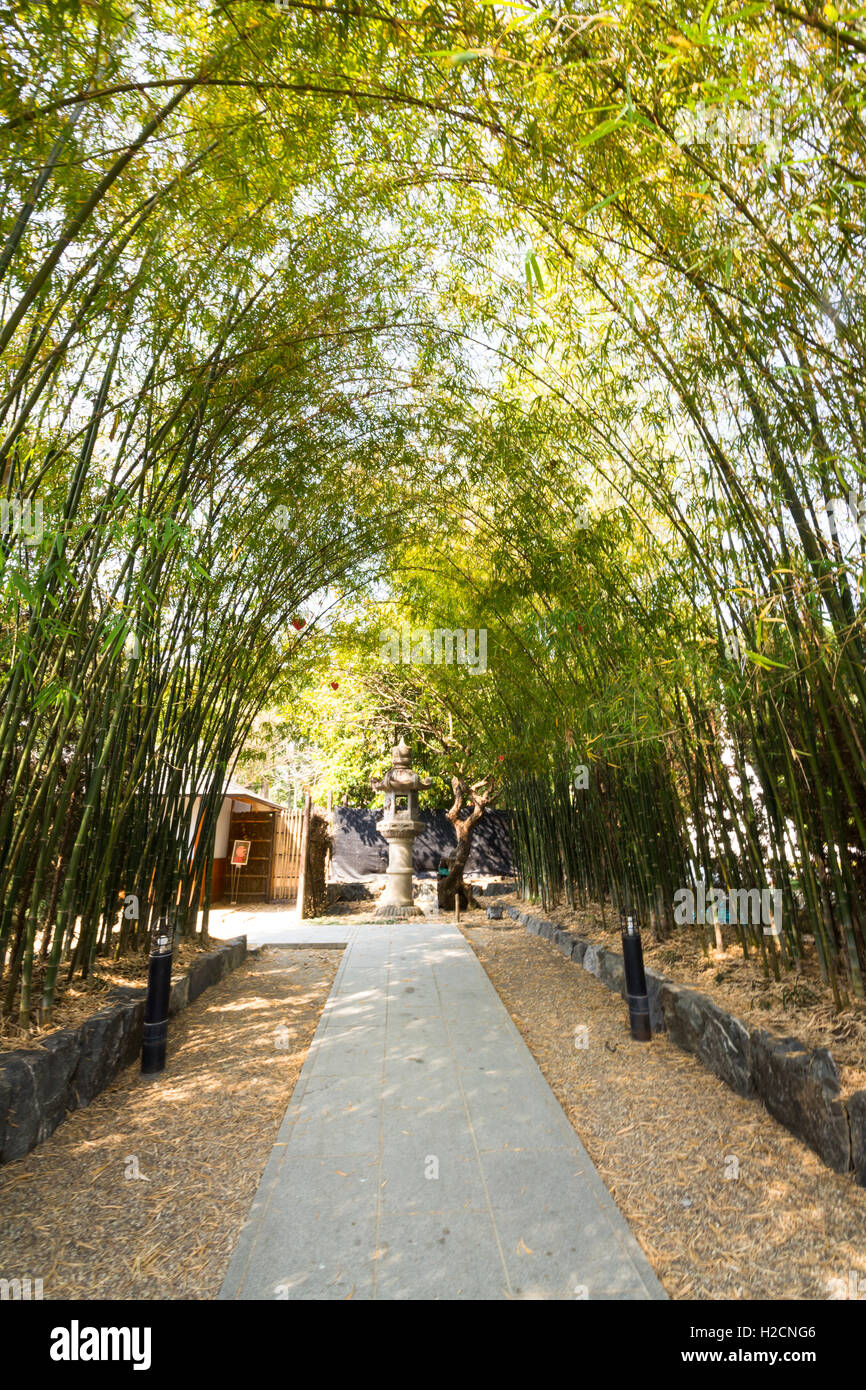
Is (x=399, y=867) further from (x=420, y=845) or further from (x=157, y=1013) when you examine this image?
(x=157, y=1013)

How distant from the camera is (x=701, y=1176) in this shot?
1.85 metres

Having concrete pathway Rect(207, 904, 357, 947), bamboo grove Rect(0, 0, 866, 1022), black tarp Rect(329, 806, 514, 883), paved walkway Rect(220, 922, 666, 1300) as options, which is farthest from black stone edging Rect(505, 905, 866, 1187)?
black tarp Rect(329, 806, 514, 883)

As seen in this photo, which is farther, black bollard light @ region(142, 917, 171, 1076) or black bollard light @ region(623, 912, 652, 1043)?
black bollard light @ region(623, 912, 652, 1043)

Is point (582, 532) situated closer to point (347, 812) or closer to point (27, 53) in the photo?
point (27, 53)

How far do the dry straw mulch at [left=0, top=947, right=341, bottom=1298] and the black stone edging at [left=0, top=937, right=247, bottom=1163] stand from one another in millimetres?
48

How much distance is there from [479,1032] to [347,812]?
24.3 feet

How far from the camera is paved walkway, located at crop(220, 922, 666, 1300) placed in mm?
1423

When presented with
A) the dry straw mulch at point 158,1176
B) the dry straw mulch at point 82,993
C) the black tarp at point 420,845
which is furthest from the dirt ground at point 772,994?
the black tarp at point 420,845

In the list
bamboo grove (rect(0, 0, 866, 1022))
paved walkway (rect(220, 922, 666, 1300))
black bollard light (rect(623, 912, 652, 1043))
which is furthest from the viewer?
black bollard light (rect(623, 912, 652, 1043))

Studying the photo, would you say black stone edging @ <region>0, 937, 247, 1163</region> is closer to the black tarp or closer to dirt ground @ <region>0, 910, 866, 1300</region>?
dirt ground @ <region>0, 910, 866, 1300</region>

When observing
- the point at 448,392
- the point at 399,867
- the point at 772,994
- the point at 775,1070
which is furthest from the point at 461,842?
the point at 775,1070

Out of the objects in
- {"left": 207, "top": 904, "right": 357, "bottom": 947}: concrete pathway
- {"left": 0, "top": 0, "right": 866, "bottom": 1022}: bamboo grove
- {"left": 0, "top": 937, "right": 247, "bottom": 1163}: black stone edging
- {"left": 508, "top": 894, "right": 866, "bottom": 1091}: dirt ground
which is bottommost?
{"left": 207, "top": 904, "right": 357, "bottom": 947}: concrete pathway

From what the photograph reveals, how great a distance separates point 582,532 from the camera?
3.29m
